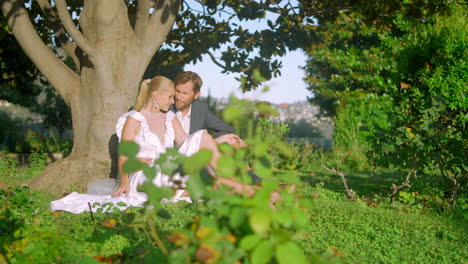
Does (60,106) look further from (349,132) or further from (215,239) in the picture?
(215,239)

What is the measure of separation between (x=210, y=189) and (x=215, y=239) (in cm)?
28

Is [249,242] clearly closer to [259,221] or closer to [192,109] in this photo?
[259,221]

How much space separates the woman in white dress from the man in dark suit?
138 millimetres

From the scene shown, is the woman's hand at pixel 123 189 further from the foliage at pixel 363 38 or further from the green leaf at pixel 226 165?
the foliage at pixel 363 38

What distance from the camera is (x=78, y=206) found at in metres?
5.58

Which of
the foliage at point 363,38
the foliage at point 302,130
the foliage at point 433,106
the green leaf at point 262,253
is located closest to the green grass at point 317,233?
the foliage at point 433,106

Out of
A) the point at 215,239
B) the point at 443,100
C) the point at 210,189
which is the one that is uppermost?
the point at 443,100

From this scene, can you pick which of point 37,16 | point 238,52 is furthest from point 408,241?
point 37,16

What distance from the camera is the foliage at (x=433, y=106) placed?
550cm

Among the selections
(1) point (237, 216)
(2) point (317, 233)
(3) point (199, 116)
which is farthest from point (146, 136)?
(1) point (237, 216)

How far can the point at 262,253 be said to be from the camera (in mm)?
1666

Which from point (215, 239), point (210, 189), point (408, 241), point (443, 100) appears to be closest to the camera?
point (215, 239)

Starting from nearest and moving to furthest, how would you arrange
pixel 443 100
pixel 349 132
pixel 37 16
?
pixel 443 100
pixel 37 16
pixel 349 132

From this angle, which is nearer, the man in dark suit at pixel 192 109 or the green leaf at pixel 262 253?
the green leaf at pixel 262 253
